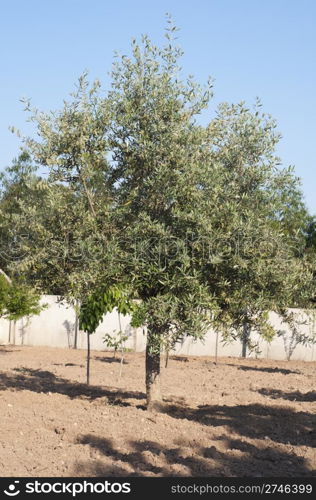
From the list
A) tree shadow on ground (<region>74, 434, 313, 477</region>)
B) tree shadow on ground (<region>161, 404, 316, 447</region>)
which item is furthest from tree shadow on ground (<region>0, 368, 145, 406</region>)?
tree shadow on ground (<region>74, 434, 313, 477</region>)

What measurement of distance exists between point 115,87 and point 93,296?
12.7 feet

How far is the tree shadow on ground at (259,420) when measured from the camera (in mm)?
11867

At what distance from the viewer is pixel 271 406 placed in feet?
48.5

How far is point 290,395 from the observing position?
17.6 m

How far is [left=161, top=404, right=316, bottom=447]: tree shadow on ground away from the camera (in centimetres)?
1187

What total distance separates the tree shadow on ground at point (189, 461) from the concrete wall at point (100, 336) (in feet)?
55.4

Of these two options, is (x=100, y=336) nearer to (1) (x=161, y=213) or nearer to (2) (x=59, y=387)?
(2) (x=59, y=387)

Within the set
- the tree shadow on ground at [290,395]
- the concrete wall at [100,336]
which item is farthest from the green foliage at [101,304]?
the concrete wall at [100,336]

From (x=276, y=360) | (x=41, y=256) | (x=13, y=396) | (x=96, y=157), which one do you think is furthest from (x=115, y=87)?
(x=276, y=360)

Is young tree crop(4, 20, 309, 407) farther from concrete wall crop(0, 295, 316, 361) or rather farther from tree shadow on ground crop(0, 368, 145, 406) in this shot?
concrete wall crop(0, 295, 316, 361)

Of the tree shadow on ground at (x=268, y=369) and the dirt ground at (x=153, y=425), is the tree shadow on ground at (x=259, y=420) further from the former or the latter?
the tree shadow on ground at (x=268, y=369)

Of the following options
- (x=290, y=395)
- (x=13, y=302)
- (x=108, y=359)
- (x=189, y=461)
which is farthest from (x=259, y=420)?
(x=13, y=302)

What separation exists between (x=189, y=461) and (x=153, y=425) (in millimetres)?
2304

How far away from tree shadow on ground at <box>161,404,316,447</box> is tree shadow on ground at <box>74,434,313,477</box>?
104cm
